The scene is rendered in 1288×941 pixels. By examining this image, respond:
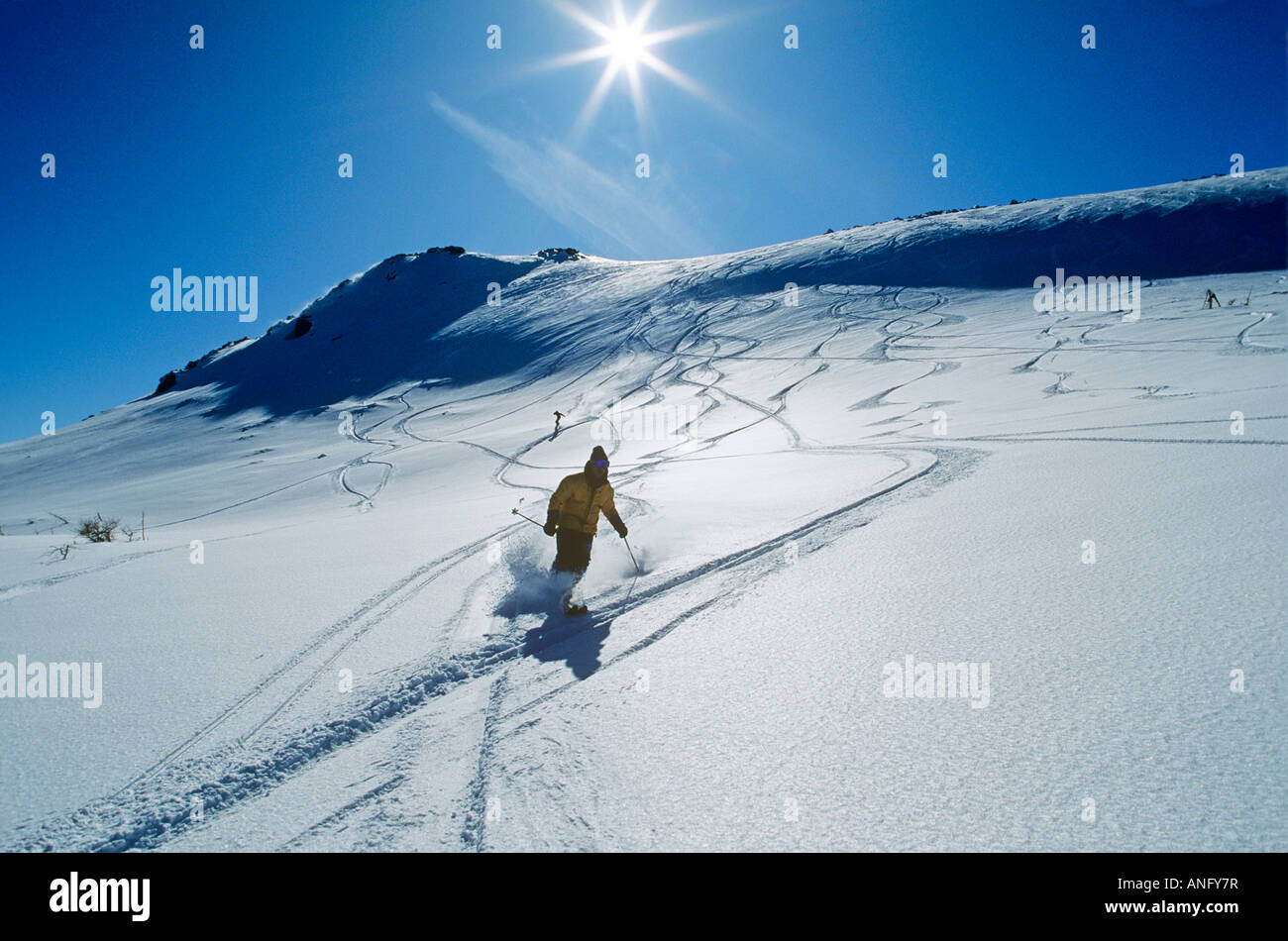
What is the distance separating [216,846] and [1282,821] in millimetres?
4063

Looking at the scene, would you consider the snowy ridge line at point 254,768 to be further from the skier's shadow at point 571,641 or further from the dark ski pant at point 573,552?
the dark ski pant at point 573,552

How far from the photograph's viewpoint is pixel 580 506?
5.85 meters

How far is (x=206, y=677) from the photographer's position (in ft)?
12.8

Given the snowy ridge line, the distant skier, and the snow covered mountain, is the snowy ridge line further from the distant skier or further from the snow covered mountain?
the distant skier

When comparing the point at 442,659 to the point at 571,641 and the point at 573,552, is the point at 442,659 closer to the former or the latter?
the point at 571,641

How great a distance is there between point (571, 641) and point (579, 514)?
1766mm

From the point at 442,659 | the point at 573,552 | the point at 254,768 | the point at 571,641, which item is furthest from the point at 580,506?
the point at 254,768

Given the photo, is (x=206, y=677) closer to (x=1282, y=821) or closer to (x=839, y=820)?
(x=839, y=820)

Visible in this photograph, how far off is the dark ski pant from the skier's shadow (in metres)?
1.03

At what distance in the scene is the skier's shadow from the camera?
3.88 metres

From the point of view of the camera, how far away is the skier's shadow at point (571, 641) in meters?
3.88

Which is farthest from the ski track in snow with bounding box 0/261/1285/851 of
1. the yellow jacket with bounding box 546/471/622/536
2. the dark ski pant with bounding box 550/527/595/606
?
the yellow jacket with bounding box 546/471/622/536
